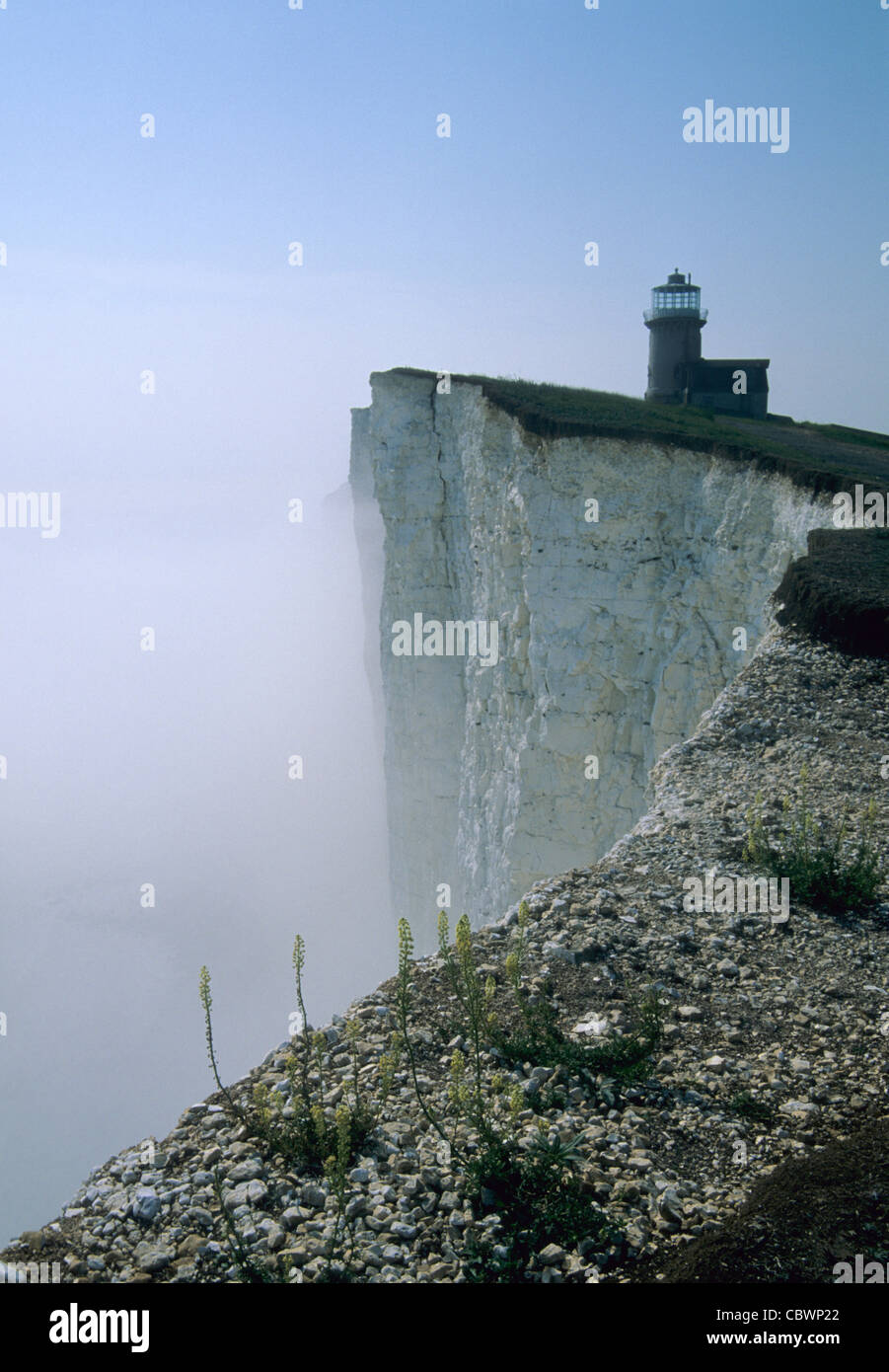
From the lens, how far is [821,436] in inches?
1023

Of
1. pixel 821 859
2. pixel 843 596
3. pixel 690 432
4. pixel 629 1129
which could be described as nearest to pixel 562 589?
pixel 690 432

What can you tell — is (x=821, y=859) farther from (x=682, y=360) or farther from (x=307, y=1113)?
(x=682, y=360)

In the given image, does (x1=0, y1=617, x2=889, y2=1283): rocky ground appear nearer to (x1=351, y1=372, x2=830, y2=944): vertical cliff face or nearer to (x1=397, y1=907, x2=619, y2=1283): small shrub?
(x1=397, y1=907, x2=619, y2=1283): small shrub

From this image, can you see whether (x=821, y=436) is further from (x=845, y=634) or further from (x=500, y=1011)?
(x=500, y=1011)

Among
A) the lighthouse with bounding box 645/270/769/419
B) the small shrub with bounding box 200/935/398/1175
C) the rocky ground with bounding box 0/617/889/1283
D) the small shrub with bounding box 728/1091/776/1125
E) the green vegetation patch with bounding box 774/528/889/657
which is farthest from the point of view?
the lighthouse with bounding box 645/270/769/419

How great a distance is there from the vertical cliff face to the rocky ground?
9.89m

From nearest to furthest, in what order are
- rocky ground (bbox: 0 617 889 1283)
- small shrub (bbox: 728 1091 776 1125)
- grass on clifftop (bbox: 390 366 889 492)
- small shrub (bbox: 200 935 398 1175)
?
rocky ground (bbox: 0 617 889 1283) → small shrub (bbox: 200 935 398 1175) → small shrub (bbox: 728 1091 776 1125) → grass on clifftop (bbox: 390 366 889 492)

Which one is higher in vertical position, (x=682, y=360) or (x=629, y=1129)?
(x=682, y=360)

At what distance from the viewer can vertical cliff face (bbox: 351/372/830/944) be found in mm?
18562

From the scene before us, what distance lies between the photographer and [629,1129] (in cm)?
461

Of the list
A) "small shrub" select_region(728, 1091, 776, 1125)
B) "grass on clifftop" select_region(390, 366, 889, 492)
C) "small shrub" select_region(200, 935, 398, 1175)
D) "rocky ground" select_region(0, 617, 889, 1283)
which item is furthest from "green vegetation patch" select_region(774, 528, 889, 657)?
"small shrub" select_region(200, 935, 398, 1175)

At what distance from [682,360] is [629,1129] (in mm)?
35305

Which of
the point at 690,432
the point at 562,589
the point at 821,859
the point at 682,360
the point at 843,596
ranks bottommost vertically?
the point at 821,859
